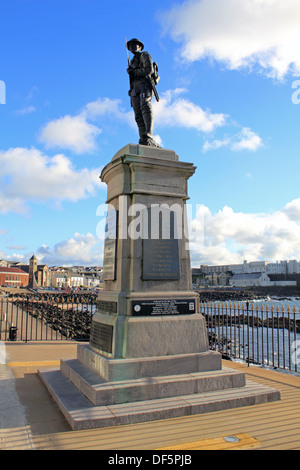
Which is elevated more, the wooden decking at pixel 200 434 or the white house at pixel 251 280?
the wooden decking at pixel 200 434

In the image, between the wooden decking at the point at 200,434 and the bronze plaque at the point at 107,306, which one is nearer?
the wooden decking at the point at 200,434

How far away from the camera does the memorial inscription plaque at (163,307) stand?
19.0ft

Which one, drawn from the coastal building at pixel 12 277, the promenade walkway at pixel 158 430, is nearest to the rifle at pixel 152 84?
the promenade walkway at pixel 158 430

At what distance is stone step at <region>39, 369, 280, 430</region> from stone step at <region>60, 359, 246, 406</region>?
8 cm

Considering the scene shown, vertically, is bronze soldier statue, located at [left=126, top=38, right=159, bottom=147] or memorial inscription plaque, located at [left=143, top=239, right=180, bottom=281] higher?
bronze soldier statue, located at [left=126, top=38, right=159, bottom=147]

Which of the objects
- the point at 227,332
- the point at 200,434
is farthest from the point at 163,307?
the point at 227,332

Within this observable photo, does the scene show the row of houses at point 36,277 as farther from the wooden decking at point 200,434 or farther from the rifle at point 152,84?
the wooden decking at point 200,434

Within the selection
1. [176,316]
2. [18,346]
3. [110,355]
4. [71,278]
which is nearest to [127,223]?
[176,316]

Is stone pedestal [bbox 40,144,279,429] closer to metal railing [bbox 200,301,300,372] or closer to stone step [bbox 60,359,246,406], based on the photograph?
stone step [bbox 60,359,246,406]

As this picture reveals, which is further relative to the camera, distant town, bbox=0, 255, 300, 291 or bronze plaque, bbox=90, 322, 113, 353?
distant town, bbox=0, 255, 300, 291

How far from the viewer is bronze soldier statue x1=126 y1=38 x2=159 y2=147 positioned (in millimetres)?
7148

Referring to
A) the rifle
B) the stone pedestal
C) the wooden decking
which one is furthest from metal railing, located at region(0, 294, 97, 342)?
the rifle

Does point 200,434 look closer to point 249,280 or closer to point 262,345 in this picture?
point 262,345

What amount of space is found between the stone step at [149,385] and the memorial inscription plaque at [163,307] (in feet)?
3.32
